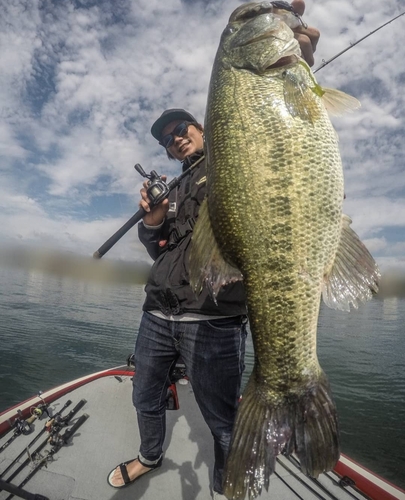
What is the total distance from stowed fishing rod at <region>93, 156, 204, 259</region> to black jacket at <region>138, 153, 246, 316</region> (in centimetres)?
8

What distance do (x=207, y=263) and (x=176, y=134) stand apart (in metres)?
1.75

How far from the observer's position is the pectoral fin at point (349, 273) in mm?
1884

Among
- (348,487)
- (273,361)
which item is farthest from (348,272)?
(348,487)

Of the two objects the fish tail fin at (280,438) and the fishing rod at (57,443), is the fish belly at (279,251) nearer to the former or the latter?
the fish tail fin at (280,438)

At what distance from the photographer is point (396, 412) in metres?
12.6

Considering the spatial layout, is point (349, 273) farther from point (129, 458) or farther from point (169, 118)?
point (129, 458)

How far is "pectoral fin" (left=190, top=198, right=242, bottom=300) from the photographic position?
6.59ft

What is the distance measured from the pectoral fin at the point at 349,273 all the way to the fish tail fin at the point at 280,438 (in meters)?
0.48

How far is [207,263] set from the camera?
203 centimetres

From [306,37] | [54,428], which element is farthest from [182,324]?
[54,428]

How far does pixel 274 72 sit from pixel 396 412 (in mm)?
14616

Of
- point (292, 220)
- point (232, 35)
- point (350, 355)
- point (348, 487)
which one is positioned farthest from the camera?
point (350, 355)

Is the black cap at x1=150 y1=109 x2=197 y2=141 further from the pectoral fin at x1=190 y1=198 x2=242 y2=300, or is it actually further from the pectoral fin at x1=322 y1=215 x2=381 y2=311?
the pectoral fin at x1=322 y1=215 x2=381 y2=311

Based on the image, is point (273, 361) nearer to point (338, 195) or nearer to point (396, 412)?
point (338, 195)
